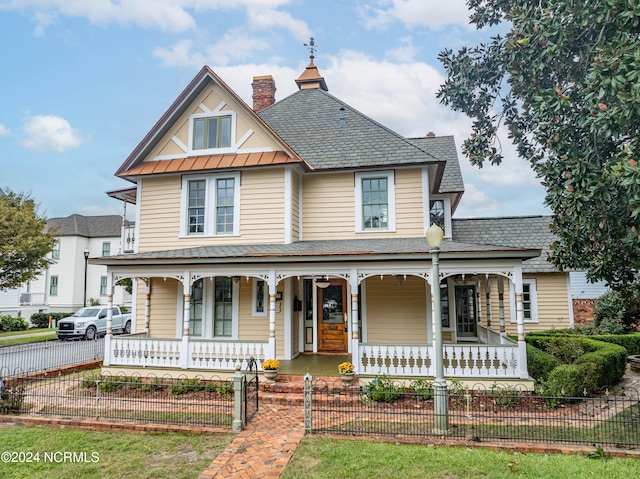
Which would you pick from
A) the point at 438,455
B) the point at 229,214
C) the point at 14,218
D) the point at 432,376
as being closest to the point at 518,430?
the point at 438,455

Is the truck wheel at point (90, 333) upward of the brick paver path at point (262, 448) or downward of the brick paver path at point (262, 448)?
upward

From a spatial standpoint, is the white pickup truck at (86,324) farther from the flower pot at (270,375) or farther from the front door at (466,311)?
the front door at (466,311)

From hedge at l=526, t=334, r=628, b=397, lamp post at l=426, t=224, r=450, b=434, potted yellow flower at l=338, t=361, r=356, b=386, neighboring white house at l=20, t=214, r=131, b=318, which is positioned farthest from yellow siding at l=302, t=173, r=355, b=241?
neighboring white house at l=20, t=214, r=131, b=318

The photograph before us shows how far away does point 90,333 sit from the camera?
22031 millimetres

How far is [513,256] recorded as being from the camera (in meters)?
9.63

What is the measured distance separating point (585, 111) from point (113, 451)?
11141 millimetres

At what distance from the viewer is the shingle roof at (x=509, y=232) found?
18312 mm

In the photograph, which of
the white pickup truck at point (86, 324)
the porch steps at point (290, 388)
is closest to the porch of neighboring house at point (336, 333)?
the porch steps at point (290, 388)

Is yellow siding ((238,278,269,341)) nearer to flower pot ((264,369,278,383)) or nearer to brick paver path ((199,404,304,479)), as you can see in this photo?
flower pot ((264,369,278,383))

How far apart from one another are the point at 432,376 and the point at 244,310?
612 centimetres

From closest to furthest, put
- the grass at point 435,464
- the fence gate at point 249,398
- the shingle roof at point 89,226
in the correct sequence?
the grass at point 435,464 < the fence gate at point 249,398 < the shingle roof at point 89,226

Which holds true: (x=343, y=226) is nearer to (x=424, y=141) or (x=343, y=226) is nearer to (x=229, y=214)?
(x=229, y=214)

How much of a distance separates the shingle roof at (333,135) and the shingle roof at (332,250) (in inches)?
106

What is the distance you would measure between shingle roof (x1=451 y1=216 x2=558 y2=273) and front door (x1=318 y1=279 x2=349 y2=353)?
25.7ft
